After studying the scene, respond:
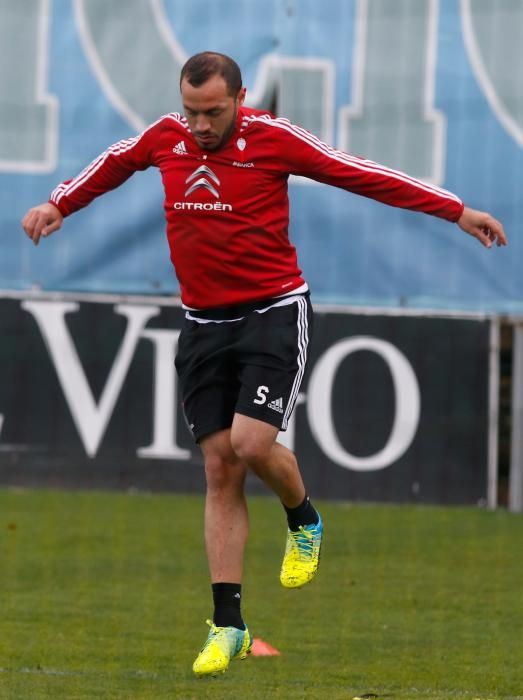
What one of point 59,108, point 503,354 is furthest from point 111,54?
point 503,354

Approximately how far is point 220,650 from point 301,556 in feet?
2.11

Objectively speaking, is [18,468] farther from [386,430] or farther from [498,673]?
[498,673]

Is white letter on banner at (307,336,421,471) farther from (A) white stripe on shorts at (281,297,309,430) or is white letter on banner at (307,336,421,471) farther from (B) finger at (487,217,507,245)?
(B) finger at (487,217,507,245)

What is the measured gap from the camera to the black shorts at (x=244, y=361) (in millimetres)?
6078

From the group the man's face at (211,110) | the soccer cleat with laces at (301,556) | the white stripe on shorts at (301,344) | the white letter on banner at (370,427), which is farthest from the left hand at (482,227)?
the white letter on banner at (370,427)

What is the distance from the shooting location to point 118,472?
12.6 metres

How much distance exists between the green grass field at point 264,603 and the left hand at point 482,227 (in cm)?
166

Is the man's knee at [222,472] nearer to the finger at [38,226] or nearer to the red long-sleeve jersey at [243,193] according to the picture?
the red long-sleeve jersey at [243,193]

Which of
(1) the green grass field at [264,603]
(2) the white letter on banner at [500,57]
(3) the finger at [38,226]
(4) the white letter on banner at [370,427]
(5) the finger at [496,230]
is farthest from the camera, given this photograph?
Answer: (2) the white letter on banner at [500,57]

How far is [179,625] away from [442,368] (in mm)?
5227

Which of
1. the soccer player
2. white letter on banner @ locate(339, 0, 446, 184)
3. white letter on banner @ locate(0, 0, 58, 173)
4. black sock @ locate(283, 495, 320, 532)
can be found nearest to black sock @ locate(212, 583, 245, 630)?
the soccer player

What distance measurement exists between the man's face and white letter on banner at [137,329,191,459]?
6763mm

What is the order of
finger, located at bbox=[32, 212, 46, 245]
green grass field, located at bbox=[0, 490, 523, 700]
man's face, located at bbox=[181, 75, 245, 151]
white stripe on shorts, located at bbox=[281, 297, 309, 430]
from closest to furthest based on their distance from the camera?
man's face, located at bbox=[181, 75, 245, 151]
finger, located at bbox=[32, 212, 46, 245]
white stripe on shorts, located at bbox=[281, 297, 309, 430]
green grass field, located at bbox=[0, 490, 523, 700]

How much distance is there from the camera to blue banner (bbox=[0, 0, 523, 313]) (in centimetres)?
1281
